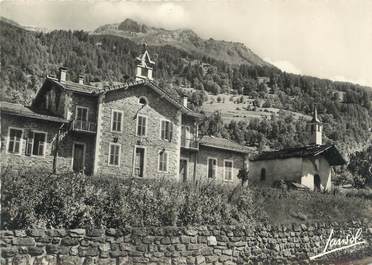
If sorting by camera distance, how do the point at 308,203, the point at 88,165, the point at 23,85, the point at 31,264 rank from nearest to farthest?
1. the point at 31,264
2. the point at 308,203
3. the point at 88,165
4. the point at 23,85

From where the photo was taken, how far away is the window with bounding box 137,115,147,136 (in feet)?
91.4

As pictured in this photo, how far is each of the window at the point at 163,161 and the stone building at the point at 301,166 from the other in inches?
302

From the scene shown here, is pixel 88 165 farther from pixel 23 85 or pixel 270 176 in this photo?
pixel 23 85

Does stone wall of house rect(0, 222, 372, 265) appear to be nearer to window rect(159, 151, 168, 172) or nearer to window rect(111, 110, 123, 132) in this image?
window rect(159, 151, 168, 172)

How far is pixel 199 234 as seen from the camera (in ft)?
40.8

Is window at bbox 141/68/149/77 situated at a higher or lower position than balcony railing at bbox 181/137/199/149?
higher

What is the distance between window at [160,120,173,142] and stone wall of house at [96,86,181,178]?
8.7 inches

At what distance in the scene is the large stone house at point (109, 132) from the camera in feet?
80.1

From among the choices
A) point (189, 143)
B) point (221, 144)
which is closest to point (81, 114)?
point (189, 143)

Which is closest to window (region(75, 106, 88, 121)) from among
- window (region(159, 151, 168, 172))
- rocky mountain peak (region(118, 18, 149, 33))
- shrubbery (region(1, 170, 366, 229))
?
window (region(159, 151, 168, 172))

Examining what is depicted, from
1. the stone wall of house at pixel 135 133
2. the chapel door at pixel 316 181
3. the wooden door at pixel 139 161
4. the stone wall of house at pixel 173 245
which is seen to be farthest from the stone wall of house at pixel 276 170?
the stone wall of house at pixel 173 245

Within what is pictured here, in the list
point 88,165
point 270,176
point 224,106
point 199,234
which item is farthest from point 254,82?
point 199,234

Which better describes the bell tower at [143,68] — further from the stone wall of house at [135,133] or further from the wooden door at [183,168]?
the wooden door at [183,168]

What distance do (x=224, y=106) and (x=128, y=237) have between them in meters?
66.5
